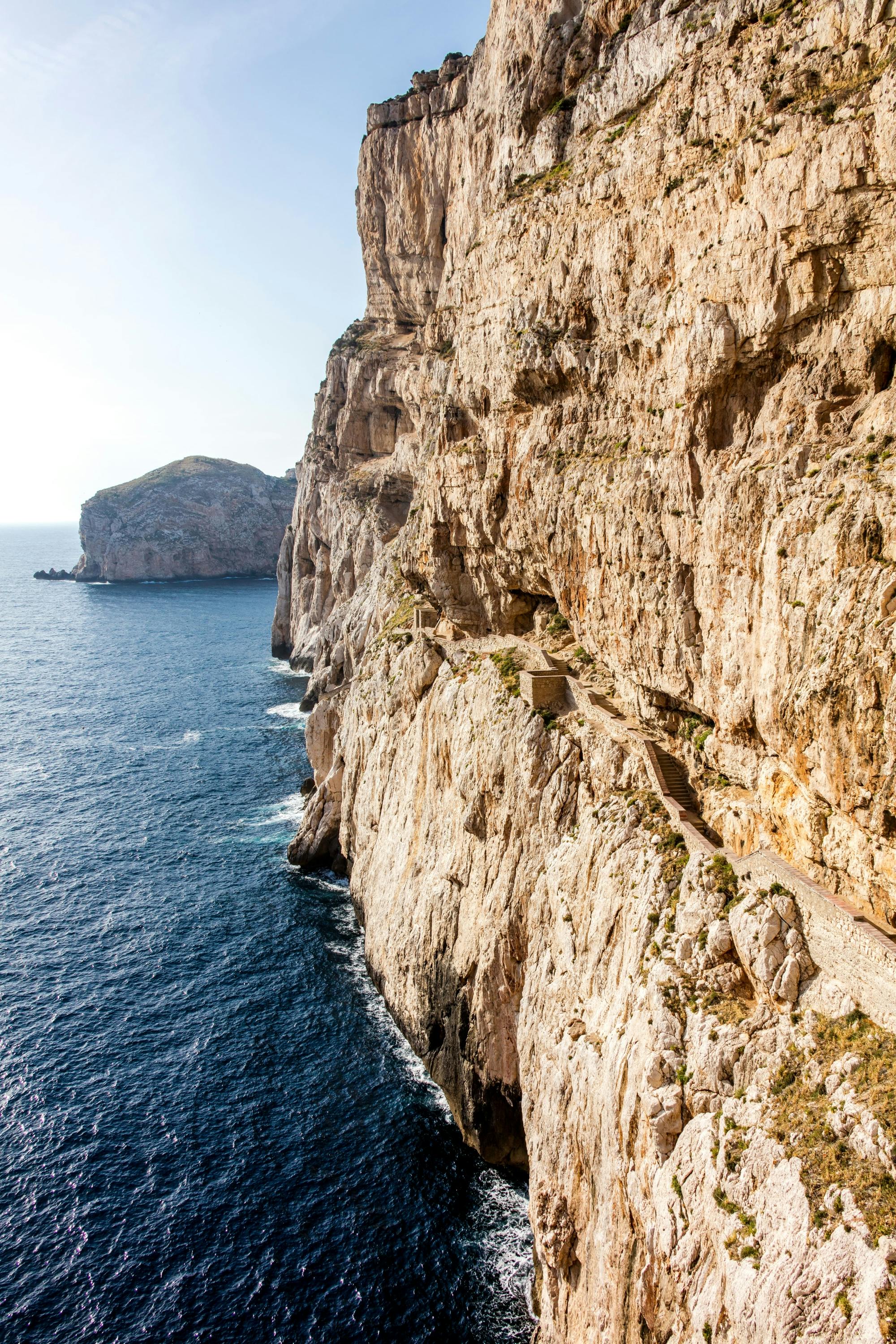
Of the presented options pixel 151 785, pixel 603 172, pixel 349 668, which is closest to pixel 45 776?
pixel 151 785

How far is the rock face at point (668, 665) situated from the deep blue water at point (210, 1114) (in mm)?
3421

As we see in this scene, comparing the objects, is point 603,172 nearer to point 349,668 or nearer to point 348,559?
point 349,668

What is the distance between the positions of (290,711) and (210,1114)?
70.9m

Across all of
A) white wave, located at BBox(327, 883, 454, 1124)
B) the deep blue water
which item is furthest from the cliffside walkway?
white wave, located at BBox(327, 883, 454, 1124)

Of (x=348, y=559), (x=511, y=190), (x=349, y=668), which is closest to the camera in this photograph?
(x=511, y=190)

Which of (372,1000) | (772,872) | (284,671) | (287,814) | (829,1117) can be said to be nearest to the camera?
(829,1117)

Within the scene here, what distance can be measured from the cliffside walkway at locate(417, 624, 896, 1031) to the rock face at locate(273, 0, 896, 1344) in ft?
1.45

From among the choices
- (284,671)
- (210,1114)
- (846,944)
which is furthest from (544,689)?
(284,671)

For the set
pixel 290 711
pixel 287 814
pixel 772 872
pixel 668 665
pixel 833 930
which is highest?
pixel 668 665

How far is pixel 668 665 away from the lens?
33969 millimetres

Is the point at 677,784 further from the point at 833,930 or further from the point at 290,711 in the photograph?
the point at 290,711

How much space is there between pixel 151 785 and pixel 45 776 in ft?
39.8

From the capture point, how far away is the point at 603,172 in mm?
40406

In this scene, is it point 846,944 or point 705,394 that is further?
point 705,394
